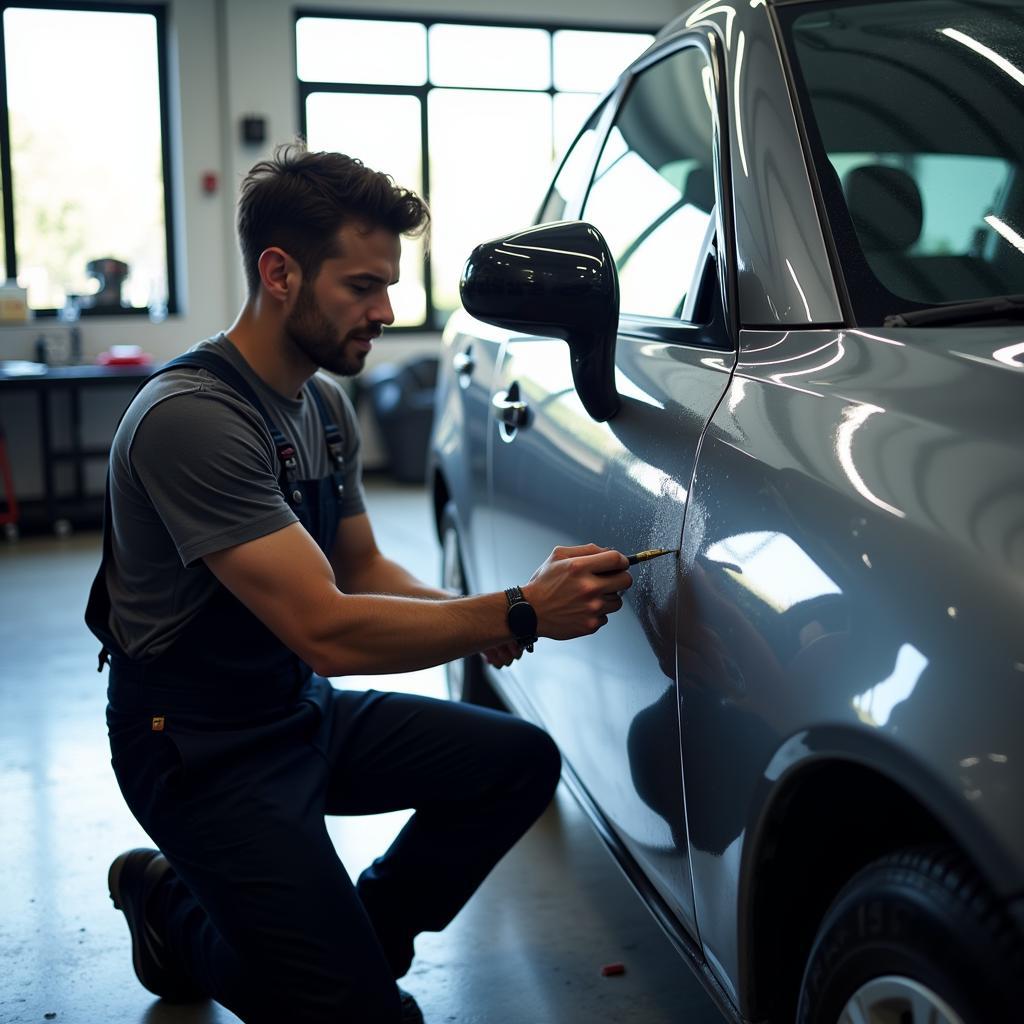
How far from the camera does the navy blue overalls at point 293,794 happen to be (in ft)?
5.19

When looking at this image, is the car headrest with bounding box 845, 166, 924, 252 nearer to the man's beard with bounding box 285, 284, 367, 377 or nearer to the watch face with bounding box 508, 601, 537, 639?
the watch face with bounding box 508, 601, 537, 639

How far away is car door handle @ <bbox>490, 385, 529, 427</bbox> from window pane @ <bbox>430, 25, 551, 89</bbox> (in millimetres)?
6858

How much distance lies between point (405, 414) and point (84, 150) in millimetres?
2638

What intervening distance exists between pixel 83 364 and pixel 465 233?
3011mm

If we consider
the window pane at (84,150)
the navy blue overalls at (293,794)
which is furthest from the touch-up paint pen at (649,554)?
the window pane at (84,150)

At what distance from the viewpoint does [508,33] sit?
8.57m

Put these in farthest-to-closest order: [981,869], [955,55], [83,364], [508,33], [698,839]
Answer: [508,33]
[83,364]
[955,55]
[698,839]
[981,869]

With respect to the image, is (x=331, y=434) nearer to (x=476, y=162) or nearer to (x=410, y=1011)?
(x=410, y=1011)

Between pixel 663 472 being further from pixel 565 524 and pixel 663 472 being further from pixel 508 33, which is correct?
pixel 508 33

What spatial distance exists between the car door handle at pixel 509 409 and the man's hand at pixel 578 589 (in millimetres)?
507

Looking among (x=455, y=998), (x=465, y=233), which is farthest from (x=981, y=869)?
(x=465, y=233)

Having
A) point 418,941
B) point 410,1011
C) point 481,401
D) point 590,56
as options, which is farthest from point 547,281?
point 590,56

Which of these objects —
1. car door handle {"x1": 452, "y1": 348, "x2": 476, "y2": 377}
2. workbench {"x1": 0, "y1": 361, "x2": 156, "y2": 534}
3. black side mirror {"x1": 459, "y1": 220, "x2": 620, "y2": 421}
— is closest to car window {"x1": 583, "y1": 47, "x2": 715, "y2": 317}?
black side mirror {"x1": 459, "y1": 220, "x2": 620, "y2": 421}

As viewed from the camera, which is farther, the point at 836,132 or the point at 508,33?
the point at 508,33
